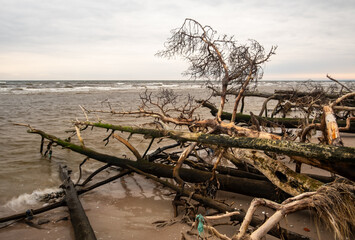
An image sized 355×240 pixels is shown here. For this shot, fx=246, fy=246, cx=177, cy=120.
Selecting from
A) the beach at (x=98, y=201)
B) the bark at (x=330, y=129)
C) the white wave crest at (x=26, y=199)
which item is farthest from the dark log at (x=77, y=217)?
the bark at (x=330, y=129)

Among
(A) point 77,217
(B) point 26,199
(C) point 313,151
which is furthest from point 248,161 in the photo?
(B) point 26,199

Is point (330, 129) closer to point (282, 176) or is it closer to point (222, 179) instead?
point (282, 176)

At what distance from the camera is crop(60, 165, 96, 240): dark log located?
2549 millimetres

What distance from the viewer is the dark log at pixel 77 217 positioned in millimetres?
2549

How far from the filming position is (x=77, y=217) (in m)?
2.90

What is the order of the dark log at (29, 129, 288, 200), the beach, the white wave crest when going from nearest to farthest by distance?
the beach, the dark log at (29, 129, 288, 200), the white wave crest

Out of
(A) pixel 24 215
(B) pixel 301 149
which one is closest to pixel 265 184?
(B) pixel 301 149

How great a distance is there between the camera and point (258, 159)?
9.52 feet

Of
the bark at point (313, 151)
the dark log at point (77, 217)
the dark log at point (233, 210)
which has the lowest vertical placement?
the dark log at point (77, 217)

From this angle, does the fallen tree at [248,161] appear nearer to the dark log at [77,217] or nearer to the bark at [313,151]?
the bark at [313,151]

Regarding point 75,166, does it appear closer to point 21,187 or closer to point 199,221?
point 21,187

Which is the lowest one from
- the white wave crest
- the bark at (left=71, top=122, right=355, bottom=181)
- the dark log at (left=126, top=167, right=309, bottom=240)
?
the white wave crest

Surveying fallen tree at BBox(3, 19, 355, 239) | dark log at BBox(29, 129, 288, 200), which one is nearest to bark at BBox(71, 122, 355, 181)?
fallen tree at BBox(3, 19, 355, 239)

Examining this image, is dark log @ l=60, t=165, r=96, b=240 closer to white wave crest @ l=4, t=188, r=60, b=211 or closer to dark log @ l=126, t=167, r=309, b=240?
white wave crest @ l=4, t=188, r=60, b=211
